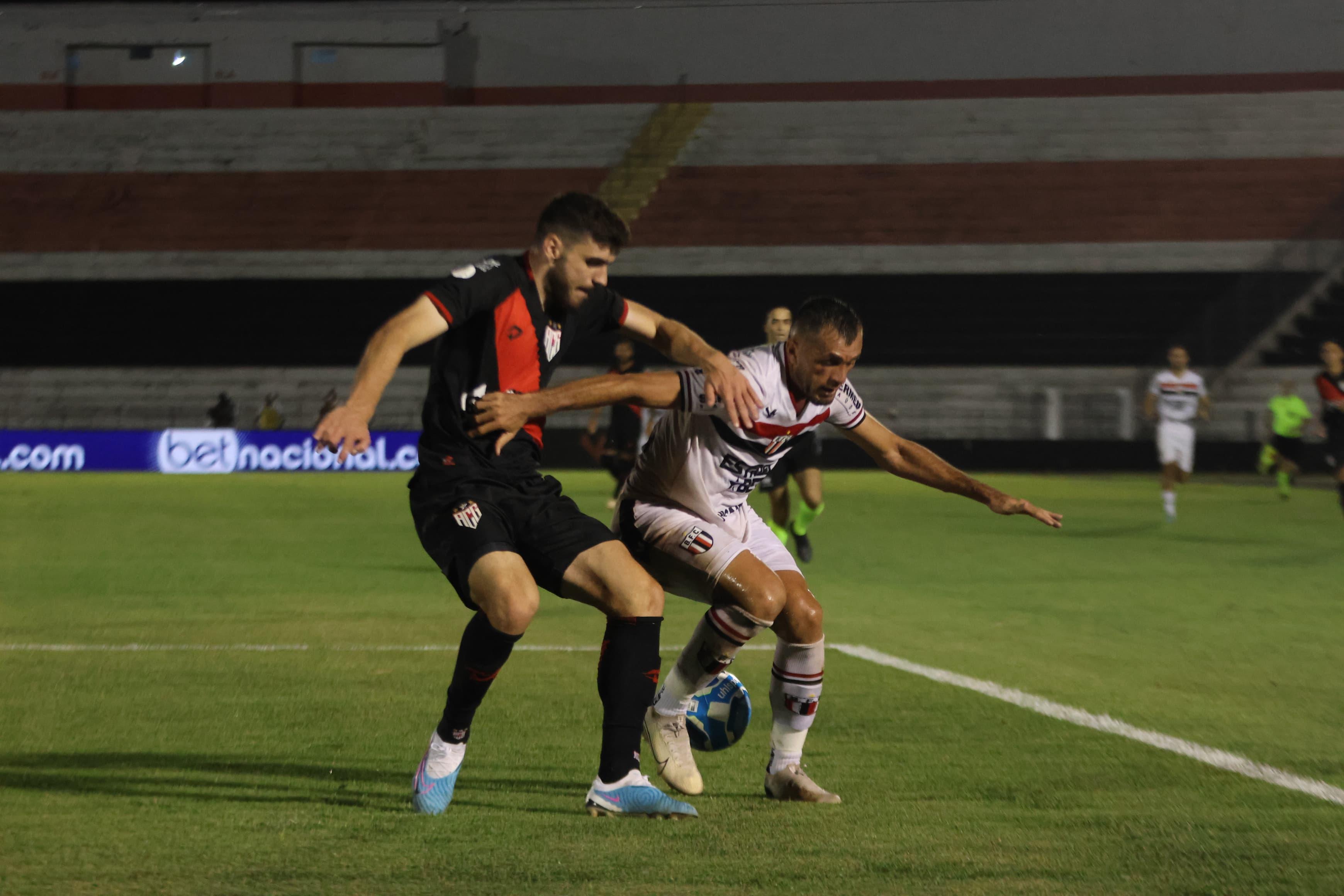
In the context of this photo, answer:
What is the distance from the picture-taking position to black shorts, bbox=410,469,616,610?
4.41m

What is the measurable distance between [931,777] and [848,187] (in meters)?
28.7

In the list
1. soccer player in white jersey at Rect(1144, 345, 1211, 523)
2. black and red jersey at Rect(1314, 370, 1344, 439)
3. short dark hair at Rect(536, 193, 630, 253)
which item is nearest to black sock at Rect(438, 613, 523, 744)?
short dark hair at Rect(536, 193, 630, 253)

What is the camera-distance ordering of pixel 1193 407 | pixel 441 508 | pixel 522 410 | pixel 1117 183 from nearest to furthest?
pixel 522 410, pixel 441 508, pixel 1193 407, pixel 1117 183

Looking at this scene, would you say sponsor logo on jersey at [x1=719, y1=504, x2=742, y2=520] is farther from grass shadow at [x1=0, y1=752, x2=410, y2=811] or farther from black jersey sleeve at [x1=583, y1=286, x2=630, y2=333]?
grass shadow at [x1=0, y1=752, x2=410, y2=811]

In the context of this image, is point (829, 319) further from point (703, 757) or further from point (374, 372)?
point (703, 757)

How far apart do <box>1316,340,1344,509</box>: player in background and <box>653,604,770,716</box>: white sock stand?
40.0 feet

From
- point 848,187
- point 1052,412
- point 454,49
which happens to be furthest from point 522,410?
point 454,49

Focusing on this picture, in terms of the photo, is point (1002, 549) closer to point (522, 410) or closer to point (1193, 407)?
point (1193, 407)

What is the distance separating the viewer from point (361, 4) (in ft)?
115

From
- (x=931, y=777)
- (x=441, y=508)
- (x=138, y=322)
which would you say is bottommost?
(x=138, y=322)

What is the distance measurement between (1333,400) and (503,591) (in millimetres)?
13573

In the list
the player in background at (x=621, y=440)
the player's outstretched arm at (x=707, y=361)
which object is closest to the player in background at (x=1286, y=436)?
the player in background at (x=621, y=440)

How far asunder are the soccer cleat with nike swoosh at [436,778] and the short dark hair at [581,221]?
160 cm

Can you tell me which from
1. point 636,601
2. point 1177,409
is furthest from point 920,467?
point 1177,409
